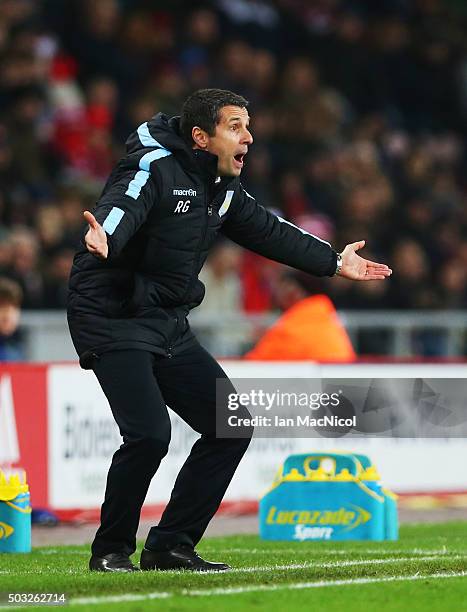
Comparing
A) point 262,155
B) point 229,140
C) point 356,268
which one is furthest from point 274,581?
point 262,155

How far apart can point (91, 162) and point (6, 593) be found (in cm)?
966

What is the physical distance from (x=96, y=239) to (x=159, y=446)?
1054mm

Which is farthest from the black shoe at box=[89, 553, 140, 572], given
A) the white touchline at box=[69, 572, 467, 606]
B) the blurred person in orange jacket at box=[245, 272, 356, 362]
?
the blurred person in orange jacket at box=[245, 272, 356, 362]

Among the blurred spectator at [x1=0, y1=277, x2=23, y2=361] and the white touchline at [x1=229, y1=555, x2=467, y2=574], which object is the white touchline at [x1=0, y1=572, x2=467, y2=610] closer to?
the white touchline at [x1=229, y1=555, x2=467, y2=574]

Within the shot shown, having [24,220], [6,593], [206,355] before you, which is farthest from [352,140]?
[6,593]

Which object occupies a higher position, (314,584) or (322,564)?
(314,584)

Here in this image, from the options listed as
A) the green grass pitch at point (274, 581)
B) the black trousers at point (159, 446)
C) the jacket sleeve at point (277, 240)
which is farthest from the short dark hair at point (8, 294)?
the black trousers at point (159, 446)

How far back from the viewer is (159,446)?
272 inches

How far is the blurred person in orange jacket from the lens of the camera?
40.5ft

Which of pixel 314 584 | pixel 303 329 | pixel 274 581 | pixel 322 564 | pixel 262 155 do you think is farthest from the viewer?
pixel 262 155

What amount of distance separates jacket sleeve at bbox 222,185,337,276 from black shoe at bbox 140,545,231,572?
153 centimetres

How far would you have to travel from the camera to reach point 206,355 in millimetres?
7410

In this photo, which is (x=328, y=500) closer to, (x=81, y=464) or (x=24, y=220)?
(x=81, y=464)

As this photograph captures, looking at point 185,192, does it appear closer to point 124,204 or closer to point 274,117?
point 124,204
